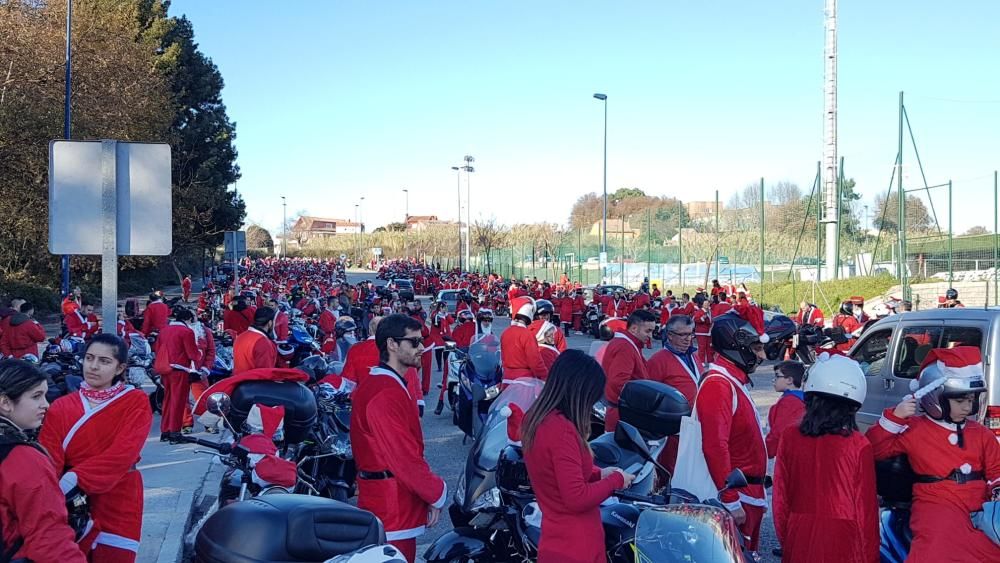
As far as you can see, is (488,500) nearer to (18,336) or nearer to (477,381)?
(477,381)

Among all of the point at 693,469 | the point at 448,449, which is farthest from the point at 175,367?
the point at 693,469

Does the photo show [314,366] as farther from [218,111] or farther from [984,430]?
[218,111]

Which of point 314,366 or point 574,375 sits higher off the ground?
point 574,375

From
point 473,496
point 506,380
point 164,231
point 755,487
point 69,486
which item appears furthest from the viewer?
point 506,380

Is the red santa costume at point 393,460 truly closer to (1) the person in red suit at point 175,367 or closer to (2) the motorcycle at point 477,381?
(2) the motorcycle at point 477,381

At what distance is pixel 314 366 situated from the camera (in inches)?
413

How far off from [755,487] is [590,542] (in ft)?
6.11

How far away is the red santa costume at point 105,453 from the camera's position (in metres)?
4.04

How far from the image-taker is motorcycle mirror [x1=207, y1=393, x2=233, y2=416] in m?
5.46

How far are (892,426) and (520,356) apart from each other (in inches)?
203

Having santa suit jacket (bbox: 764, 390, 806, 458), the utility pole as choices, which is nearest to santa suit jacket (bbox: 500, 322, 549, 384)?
santa suit jacket (bbox: 764, 390, 806, 458)

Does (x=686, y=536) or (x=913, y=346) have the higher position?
(x=913, y=346)

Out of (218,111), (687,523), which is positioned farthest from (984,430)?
(218,111)

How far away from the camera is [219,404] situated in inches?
216
